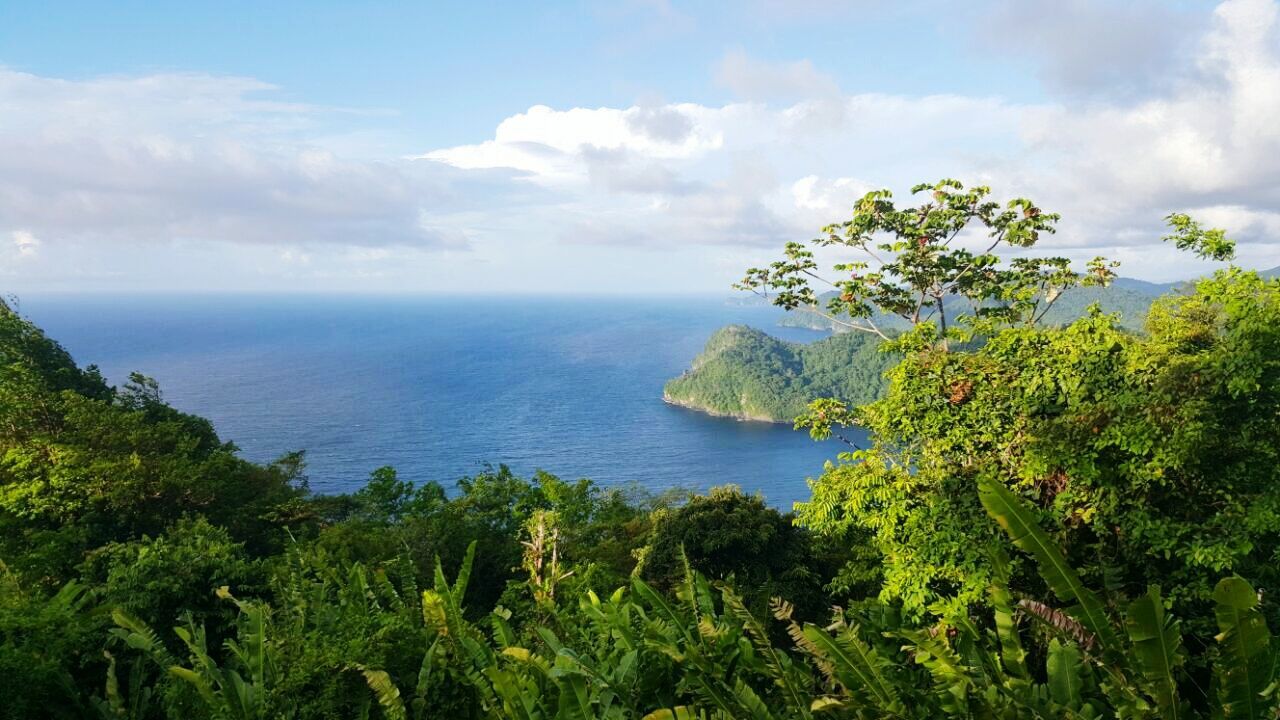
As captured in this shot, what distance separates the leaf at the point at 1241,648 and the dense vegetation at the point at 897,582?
14 mm

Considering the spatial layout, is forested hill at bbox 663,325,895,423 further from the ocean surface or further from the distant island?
the ocean surface

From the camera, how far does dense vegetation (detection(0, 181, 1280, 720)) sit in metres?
4.88

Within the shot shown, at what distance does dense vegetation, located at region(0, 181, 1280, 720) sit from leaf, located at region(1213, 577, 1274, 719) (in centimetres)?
1

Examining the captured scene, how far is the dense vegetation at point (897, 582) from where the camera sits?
16.0ft

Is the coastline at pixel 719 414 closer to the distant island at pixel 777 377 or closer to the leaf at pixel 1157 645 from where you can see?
the distant island at pixel 777 377

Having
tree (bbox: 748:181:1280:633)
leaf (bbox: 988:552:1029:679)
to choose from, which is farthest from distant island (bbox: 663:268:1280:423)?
Result: leaf (bbox: 988:552:1029:679)

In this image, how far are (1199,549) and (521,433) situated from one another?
8166cm

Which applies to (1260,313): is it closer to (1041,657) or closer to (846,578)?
(1041,657)

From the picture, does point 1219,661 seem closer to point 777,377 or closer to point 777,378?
point 777,378

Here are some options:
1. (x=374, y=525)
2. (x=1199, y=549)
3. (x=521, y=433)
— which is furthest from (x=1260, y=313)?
(x=521, y=433)

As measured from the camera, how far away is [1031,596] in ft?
29.5

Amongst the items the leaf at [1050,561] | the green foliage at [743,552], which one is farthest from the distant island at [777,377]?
the leaf at [1050,561]

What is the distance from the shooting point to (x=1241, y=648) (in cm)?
369

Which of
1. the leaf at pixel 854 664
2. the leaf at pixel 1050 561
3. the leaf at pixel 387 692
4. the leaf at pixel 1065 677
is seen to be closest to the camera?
the leaf at pixel 1065 677
